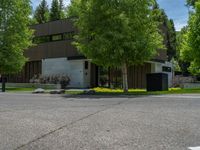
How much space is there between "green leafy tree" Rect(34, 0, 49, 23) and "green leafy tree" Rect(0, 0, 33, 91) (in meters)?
51.0

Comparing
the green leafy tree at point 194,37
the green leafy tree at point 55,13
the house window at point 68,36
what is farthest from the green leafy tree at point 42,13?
the green leafy tree at point 194,37

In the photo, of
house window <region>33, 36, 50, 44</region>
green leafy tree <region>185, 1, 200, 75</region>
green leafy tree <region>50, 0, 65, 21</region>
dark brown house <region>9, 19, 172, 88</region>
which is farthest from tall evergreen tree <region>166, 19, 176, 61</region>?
green leafy tree <region>185, 1, 200, 75</region>

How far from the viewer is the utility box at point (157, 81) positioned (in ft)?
94.6

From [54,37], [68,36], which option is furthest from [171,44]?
[68,36]

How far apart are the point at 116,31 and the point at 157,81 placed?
16.3ft

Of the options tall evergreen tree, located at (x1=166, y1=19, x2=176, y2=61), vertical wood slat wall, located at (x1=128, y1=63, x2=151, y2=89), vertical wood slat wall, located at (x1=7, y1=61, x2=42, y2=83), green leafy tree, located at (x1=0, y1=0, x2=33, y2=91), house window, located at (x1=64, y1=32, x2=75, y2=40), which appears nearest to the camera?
green leafy tree, located at (x1=0, y1=0, x2=33, y2=91)

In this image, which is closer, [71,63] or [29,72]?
[71,63]

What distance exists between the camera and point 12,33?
4038cm

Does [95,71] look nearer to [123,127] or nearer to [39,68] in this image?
[39,68]

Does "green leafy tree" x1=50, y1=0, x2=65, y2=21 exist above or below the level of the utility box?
above

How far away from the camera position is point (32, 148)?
722 cm

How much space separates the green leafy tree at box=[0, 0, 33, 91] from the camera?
40000 millimetres

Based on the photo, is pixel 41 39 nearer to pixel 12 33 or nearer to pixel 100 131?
pixel 12 33

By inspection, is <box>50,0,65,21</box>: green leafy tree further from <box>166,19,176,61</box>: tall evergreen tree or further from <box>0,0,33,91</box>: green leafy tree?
<box>0,0,33,91</box>: green leafy tree
